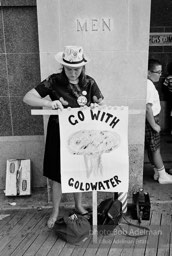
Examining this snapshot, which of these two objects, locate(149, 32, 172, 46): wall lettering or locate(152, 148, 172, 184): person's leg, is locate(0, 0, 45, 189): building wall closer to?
locate(152, 148, 172, 184): person's leg

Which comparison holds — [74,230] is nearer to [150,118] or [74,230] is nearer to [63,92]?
[63,92]

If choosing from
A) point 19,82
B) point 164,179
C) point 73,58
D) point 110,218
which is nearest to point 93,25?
point 73,58

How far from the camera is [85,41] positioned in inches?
127

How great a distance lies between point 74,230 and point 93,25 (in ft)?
7.19

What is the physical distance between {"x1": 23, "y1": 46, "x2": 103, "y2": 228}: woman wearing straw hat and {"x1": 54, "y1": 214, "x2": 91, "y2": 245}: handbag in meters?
0.44

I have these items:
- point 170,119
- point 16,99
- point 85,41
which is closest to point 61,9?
point 85,41

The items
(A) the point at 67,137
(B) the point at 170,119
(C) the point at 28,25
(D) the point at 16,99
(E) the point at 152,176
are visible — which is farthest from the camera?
(B) the point at 170,119

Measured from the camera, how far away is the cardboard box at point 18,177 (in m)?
3.85

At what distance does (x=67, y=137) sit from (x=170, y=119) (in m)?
4.76

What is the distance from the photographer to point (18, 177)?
3.90m

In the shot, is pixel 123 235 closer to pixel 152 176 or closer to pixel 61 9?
pixel 152 176

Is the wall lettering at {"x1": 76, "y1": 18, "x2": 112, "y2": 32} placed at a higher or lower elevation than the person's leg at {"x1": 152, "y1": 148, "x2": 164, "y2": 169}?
higher

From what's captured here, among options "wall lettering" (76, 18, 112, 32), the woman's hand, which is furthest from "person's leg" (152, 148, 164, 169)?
the woman's hand

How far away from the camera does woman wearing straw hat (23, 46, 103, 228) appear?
2647mm
